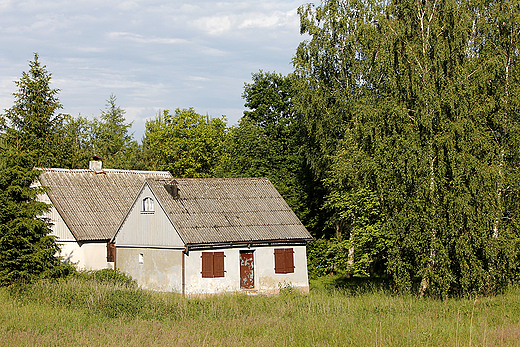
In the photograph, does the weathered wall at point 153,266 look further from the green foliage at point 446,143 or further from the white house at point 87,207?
the green foliage at point 446,143

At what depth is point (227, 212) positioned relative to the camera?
25.4m

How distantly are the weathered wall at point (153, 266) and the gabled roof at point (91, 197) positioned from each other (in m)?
2.80

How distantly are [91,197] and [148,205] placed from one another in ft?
22.4

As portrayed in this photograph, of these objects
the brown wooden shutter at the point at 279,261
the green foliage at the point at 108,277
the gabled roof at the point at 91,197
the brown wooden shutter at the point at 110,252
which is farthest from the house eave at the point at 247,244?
the gabled roof at the point at 91,197

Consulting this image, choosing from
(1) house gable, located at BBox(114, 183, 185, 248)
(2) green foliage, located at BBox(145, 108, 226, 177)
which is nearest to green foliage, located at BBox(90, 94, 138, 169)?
(2) green foliage, located at BBox(145, 108, 226, 177)

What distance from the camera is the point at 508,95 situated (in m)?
19.0

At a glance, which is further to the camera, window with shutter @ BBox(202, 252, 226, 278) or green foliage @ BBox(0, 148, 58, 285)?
window with shutter @ BBox(202, 252, 226, 278)

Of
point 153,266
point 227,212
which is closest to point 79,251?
point 153,266

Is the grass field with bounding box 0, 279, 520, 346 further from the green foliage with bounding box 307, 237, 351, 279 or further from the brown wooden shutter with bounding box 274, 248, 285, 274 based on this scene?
the green foliage with bounding box 307, 237, 351, 279

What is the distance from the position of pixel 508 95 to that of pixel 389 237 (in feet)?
28.8

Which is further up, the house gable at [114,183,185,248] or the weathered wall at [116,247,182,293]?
the house gable at [114,183,185,248]

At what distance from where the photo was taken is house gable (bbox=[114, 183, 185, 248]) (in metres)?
24.1

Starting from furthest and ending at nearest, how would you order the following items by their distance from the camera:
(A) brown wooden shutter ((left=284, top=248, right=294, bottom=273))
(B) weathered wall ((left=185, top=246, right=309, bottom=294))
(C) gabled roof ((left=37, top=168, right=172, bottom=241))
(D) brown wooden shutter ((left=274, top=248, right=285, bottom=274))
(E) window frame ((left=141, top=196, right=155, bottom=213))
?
(C) gabled roof ((left=37, top=168, right=172, bottom=241)) < (E) window frame ((left=141, top=196, right=155, bottom=213)) < (A) brown wooden shutter ((left=284, top=248, right=294, bottom=273)) < (D) brown wooden shutter ((left=274, top=248, right=285, bottom=274)) < (B) weathered wall ((left=185, top=246, right=309, bottom=294))

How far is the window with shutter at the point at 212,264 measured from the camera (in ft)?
76.0
